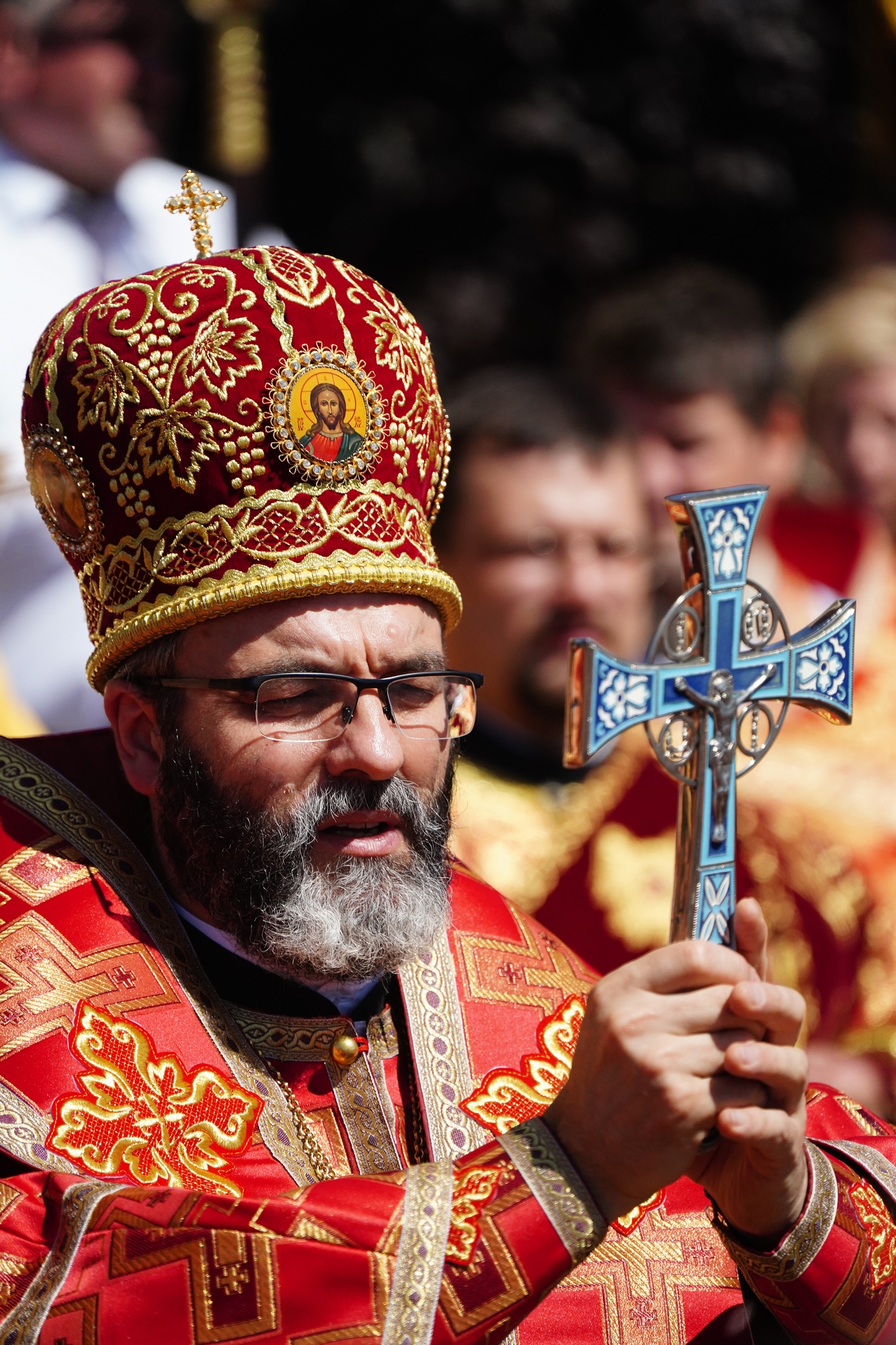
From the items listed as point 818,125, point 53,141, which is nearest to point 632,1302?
point 53,141

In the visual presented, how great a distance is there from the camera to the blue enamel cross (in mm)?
2355

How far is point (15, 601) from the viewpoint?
621 centimetres

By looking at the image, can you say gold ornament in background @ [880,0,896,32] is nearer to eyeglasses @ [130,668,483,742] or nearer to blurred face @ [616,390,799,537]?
blurred face @ [616,390,799,537]

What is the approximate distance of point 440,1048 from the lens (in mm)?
3076

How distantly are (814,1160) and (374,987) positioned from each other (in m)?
0.89

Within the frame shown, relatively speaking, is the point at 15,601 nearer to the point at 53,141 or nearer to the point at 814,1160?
the point at 53,141

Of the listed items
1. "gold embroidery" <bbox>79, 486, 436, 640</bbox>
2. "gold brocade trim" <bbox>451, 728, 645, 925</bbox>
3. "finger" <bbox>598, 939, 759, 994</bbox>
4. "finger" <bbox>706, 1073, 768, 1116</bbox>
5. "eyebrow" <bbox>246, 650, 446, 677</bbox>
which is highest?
"gold embroidery" <bbox>79, 486, 436, 640</bbox>

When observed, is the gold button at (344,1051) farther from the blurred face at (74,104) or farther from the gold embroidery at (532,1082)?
the blurred face at (74,104)

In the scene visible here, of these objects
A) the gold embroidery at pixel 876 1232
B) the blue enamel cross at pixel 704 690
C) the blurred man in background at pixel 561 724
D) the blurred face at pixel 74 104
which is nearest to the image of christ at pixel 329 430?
the blue enamel cross at pixel 704 690

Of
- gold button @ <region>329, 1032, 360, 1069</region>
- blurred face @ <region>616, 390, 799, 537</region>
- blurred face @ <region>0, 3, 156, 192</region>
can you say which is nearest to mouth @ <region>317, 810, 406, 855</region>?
gold button @ <region>329, 1032, 360, 1069</region>

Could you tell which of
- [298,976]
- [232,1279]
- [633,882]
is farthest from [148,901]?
[633,882]

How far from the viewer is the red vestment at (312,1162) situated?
2316mm

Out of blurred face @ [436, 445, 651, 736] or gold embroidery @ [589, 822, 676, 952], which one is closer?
gold embroidery @ [589, 822, 676, 952]

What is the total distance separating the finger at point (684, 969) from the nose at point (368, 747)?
647 millimetres
